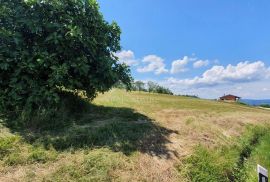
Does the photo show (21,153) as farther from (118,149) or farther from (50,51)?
(50,51)

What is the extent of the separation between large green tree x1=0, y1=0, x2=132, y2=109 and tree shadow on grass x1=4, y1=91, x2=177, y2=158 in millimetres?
683

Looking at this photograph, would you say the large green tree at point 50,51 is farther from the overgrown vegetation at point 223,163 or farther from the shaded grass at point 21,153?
the overgrown vegetation at point 223,163

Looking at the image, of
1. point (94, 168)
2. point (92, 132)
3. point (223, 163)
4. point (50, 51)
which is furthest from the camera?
point (50, 51)

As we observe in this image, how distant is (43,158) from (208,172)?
3916mm

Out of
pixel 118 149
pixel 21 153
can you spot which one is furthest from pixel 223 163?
pixel 21 153

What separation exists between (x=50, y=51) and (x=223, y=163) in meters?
6.01

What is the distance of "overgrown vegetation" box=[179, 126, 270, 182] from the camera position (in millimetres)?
7914

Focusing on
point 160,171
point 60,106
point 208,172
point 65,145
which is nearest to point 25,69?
point 60,106

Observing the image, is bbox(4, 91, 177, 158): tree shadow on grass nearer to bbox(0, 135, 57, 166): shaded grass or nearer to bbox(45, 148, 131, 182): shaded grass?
bbox(0, 135, 57, 166): shaded grass

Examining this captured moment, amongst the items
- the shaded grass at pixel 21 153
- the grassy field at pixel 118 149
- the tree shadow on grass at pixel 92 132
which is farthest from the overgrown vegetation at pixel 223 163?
the shaded grass at pixel 21 153

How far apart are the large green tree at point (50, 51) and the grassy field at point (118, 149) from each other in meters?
0.83

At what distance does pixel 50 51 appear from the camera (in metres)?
10.1

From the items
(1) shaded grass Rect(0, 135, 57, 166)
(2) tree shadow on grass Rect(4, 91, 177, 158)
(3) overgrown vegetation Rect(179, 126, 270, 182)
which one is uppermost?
(2) tree shadow on grass Rect(4, 91, 177, 158)

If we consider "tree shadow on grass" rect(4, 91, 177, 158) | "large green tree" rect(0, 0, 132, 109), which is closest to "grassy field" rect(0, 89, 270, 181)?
"tree shadow on grass" rect(4, 91, 177, 158)
